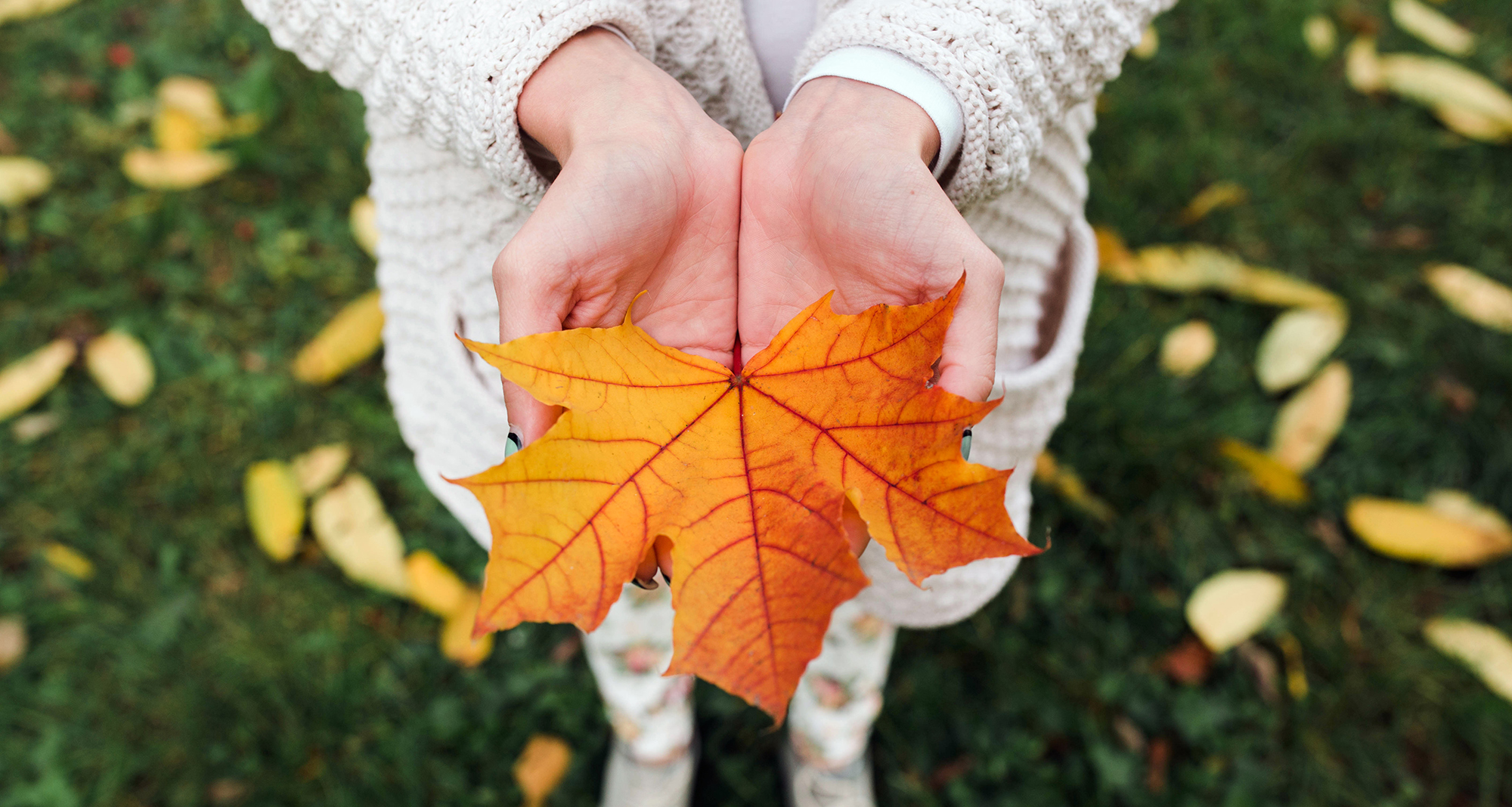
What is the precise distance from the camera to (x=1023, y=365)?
118 cm

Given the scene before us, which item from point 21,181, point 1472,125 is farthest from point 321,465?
point 1472,125

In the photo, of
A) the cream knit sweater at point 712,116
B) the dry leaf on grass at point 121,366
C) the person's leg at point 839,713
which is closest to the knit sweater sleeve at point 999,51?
the cream knit sweater at point 712,116

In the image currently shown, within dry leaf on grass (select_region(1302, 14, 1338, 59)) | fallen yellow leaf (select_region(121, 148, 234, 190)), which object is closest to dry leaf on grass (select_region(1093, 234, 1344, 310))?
dry leaf on grass (select_region(1302, 14, 1338, 59))

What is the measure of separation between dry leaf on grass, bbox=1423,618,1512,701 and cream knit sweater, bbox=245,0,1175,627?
1080 mm

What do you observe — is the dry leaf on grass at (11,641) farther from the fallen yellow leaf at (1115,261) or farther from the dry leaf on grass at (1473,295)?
the dry leaf on grass at (1473,295)

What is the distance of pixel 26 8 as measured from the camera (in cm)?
244

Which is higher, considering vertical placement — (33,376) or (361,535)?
(33,376)

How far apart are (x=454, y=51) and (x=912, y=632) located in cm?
137

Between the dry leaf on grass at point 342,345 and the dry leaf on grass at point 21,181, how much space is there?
84 centimetres

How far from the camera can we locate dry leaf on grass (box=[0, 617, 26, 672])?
1762 millimetres

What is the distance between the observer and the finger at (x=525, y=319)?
2.79 ft

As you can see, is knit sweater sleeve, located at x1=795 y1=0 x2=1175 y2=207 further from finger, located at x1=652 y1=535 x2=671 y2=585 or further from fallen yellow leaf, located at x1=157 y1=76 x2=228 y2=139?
fallen yellow leaf, located at x1=157 y1=76 x2=228 y2=139

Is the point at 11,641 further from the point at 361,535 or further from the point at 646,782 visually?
the point at 646,782

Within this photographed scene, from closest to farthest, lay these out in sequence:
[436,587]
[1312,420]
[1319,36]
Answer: [436,587]
[1312,420]
[1319,36]
